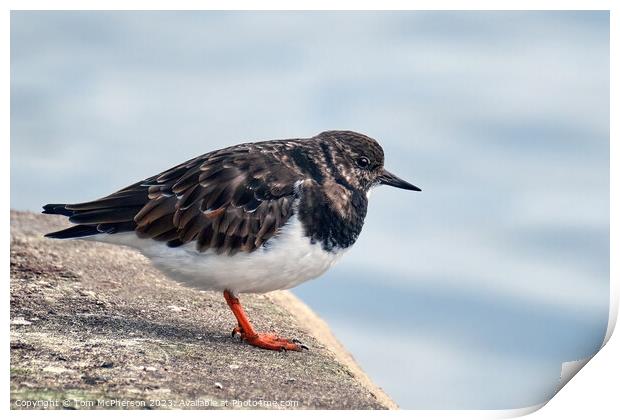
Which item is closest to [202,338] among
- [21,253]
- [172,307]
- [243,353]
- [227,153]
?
[243,353]

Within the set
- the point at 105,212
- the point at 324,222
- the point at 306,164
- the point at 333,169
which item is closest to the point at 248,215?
the point at 324,222

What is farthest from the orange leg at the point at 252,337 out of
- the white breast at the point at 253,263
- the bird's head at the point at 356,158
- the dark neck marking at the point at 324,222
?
the bird's head at the point at 356,158

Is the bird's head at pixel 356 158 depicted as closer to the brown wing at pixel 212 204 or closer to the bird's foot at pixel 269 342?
the brown wing at pixel 212 204

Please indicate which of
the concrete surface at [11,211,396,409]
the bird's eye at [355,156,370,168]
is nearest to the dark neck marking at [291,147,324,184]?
the bird's eye at [355,156,370,168]

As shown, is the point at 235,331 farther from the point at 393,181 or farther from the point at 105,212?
the point at 393,181
